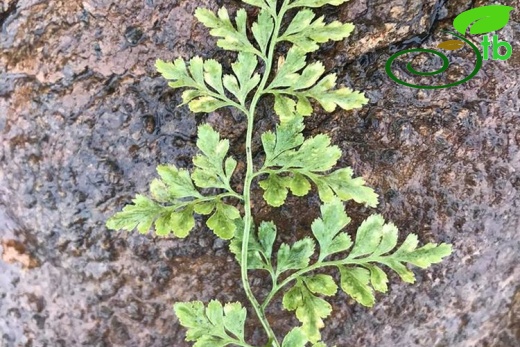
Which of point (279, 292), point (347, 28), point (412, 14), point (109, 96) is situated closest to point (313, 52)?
point (347, 28)

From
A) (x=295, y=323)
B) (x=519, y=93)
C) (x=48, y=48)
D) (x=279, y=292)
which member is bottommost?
(x=295, y=323)

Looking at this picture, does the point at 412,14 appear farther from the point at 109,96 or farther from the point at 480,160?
the point at 109,96

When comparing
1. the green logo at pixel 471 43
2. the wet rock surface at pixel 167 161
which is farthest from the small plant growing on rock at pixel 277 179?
the green logo at pixel 471 43

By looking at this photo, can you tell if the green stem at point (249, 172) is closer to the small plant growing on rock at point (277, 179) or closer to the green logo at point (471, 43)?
the small plant growing on rock at point (277, 179)

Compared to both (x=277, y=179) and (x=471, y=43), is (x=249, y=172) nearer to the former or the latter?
(x=277, y=179)

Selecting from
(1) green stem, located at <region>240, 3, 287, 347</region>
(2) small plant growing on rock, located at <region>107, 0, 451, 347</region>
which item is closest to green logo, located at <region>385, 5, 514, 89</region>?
(2) small plant growing on rock, located at <region>107, 0, 451, 347</region>
